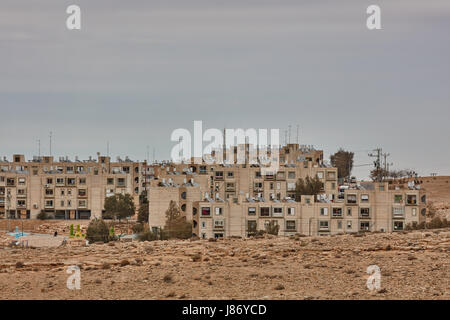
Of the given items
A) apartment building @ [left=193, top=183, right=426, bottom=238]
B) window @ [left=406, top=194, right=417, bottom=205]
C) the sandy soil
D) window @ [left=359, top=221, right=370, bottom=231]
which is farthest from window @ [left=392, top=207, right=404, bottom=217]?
the sandy soil

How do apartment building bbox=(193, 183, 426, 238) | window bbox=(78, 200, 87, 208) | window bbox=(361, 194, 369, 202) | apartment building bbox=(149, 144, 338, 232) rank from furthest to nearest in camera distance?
1. window bbox=(78, 200, 87, 208)
2. apartment building bbox=(149, 144, 338, 232)
3. window bbox=(361, 194, 369, 202)
4. apartment building bbox=(193, 183, 426, 238)

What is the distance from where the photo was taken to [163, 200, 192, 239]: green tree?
257 feet

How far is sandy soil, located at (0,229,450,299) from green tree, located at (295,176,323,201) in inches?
1815

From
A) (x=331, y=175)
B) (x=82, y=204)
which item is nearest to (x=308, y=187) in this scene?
(x=331, y=175)

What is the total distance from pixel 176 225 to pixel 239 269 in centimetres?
4298

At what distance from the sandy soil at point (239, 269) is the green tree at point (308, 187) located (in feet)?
151

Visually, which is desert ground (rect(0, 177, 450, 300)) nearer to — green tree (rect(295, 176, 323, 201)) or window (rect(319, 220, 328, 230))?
window (rect(319, 220, 328, 230))
